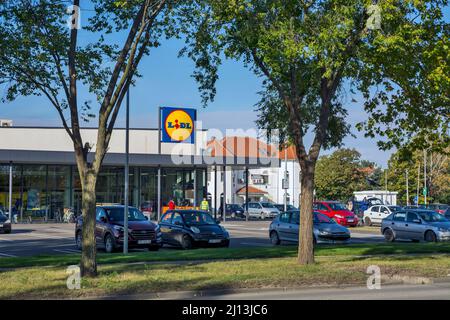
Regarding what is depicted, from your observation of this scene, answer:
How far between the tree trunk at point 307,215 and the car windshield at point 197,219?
9.28 m

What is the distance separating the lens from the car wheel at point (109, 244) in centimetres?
2445

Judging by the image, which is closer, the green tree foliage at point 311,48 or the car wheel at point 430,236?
the green tree foliage at point 311,48

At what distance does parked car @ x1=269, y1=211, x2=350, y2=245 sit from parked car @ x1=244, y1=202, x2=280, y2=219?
37.5 meters

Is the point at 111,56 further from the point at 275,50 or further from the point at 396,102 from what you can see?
the point at 396,102

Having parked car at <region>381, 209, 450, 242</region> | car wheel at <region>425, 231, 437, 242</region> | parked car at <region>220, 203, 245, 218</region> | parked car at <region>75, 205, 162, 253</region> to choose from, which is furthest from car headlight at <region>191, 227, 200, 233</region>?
parked car at <region>220, 203, 245, 218</region>

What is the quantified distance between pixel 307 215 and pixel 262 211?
49.5 meters

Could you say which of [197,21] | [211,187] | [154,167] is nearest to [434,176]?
[211,187]

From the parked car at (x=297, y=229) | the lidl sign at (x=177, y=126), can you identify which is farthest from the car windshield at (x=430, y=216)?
the lidl sign at (x=177, y=126)

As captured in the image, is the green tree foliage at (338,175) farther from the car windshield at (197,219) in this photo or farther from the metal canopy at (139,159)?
the car windshield at (197,219)

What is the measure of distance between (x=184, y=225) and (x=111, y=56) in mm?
10930

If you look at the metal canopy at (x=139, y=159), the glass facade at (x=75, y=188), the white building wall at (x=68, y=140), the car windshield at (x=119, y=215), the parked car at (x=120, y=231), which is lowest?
the parked car at (x=120, y=231)

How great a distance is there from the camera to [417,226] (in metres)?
30.3

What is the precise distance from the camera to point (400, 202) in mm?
85500

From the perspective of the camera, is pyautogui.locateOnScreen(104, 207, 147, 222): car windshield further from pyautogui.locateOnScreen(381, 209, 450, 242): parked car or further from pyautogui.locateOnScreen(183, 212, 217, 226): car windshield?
pyautogui.locateOnScreen(381, 209, 450, 242): parked car
